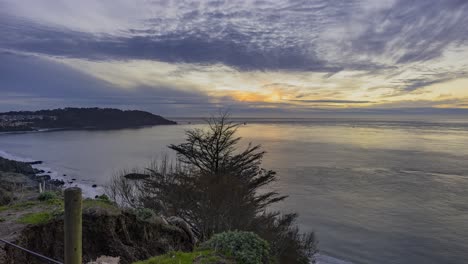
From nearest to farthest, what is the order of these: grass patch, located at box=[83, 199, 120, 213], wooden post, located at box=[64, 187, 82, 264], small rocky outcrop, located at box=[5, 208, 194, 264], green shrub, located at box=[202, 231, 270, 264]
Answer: wooden post, located at box=[64, 187, 82, 264], green shrub, located at box=[202, 231, 270, 264], small rocky outcrop, located at box=[5, 208, 194, 264], grass patch, located at box=[83, 199, 120, 213]

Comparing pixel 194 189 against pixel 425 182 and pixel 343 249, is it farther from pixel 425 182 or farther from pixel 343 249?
pixel 425 182

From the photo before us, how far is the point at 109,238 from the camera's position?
7973 millimetres

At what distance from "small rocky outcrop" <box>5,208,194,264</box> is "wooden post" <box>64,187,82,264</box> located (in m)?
4.03

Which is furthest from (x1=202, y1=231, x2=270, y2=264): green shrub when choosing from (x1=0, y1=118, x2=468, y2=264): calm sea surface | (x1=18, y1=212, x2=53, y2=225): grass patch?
(x1=0, y1=118, x2=468, y2=264): calm sea surface

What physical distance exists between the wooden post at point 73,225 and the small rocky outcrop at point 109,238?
4034 mm

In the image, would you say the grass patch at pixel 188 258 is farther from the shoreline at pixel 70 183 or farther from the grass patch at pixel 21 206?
the shoreline at pixel 70 183

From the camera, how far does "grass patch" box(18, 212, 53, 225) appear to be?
7.57m

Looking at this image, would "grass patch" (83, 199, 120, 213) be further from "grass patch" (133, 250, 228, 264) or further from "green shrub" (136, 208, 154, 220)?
"grass patch" (133, 250, 228, 264)

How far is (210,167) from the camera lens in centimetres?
2094

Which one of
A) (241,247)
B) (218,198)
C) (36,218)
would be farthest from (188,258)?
(218,198)

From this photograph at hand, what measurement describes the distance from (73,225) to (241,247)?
3.32 m

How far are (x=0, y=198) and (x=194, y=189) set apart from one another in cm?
835

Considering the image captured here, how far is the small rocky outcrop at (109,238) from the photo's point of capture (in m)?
7.35

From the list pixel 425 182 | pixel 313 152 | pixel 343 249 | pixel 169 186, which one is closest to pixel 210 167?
pixel 169 186
